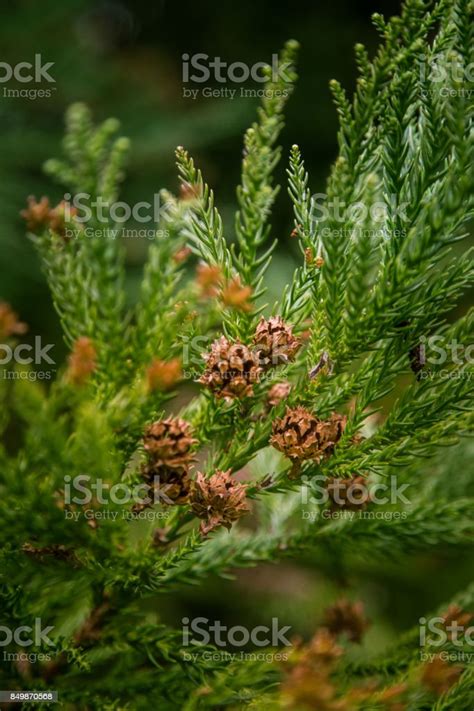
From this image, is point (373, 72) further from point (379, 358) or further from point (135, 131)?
point (135, 131)

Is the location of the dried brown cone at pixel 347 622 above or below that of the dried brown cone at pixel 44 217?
below

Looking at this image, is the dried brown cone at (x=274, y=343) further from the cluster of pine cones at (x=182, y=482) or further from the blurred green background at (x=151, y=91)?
the blurred green background at (x=151, y=91)

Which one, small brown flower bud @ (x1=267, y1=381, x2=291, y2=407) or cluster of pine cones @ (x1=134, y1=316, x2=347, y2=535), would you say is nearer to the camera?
cluster of pine cones @ (x1=134, y1=316, x2=347, y2=535)

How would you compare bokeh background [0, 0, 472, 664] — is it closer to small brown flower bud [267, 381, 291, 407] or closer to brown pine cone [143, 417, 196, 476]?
small brown flower bud [267, 381, 291, 407]

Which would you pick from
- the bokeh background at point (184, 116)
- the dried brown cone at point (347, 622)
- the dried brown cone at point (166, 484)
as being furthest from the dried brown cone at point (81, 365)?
the bokeh background at point (184, 116)

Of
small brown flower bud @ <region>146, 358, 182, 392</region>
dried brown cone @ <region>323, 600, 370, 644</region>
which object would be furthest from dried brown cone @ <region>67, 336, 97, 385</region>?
dried brown cone @ <region>323, 600, 370, 644</region>
